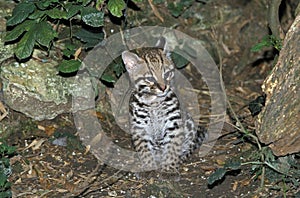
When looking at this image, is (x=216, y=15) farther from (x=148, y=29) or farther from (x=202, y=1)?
(x=148, y=29)

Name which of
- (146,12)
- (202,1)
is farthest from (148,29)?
(202,1)

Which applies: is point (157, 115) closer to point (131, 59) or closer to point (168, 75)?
point (168, 75)

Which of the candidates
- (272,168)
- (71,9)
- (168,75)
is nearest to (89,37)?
(71,9)

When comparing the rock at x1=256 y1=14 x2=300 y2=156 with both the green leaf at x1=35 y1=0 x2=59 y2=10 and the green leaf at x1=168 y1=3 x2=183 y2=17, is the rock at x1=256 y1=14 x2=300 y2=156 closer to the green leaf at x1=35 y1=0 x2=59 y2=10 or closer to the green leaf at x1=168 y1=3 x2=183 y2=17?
the green leaf at x1=35 y1=0 x2=59 y2=10

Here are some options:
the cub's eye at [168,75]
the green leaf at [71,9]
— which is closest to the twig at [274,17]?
the cub's eye at [168,75]

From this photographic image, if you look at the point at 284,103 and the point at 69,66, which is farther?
the point at 69,66

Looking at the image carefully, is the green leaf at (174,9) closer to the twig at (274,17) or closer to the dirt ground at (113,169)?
the dirt ground at (113,169)

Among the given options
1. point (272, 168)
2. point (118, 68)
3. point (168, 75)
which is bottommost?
point (272, 168)

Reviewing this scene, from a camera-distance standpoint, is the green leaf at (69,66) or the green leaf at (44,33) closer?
the green leaf at (44,33)
